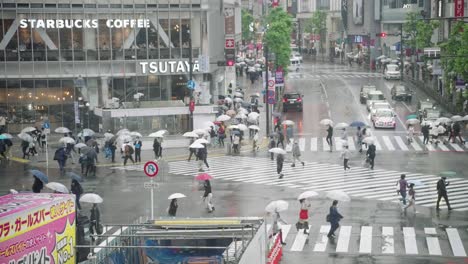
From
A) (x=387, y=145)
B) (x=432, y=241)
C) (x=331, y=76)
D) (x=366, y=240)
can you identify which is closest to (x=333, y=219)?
(x=366, y=240)

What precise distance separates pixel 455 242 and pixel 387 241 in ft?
6.70

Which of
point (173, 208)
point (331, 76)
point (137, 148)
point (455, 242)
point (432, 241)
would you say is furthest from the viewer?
point (331, 76)

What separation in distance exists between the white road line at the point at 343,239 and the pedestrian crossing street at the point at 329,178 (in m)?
5.32

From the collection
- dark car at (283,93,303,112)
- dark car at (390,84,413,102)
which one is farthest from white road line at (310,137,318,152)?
dark car at (390,84,413,102)

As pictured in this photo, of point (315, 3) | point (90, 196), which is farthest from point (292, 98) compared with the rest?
point (315, 3)

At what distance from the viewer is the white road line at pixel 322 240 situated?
25297 mm

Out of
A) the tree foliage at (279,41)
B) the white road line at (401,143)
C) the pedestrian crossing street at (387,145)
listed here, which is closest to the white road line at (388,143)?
the pedestrian crossing street at (387,145)

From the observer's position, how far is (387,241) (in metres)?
26.0

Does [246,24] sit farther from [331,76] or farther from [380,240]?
[380,240]

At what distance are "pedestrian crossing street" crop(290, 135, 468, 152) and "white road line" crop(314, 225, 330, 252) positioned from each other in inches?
646

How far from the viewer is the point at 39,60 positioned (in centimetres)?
5838

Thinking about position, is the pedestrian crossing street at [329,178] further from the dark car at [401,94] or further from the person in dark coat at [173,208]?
the dark car at [401,94]

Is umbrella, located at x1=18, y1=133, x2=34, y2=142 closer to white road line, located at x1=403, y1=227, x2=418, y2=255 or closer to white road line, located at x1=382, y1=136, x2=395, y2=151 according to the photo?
white road line, located at x1=382, y1=136, x2=395, y2=151

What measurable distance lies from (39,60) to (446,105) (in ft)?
97.8
